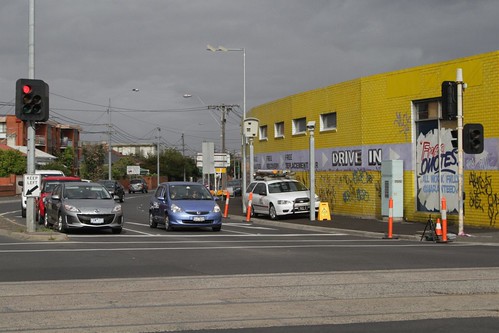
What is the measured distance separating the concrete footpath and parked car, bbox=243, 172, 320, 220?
44 cm

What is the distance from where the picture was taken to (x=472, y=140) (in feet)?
68.2

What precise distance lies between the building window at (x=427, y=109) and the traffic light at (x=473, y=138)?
232 inches

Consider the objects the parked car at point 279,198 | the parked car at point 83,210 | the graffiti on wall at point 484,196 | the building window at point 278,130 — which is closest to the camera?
the parked car at point 83,210

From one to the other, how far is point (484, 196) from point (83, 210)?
1327cm

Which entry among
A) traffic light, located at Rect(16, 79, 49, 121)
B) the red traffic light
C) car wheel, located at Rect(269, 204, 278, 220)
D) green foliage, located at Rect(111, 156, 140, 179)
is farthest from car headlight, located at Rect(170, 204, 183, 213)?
green foliage, located at Rect(111, 156, 140, 179)

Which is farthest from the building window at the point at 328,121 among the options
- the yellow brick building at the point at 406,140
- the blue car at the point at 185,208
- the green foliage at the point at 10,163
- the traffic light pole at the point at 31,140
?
the green foliage at the point at 10,163

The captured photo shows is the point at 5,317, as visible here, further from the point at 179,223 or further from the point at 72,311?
the point at 179,223

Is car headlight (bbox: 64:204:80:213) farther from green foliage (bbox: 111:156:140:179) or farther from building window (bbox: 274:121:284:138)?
green foliage (bbox: 111:156:140:179)

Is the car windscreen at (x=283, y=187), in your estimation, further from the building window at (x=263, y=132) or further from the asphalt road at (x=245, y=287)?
the building window at (x=263, y=132)

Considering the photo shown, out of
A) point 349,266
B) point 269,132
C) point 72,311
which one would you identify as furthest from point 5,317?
point 269,132

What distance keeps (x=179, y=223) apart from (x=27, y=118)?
6218 millimetres

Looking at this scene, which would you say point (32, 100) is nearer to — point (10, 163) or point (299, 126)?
point (299, 126)

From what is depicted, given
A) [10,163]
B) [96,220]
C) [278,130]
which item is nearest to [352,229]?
[96,220]

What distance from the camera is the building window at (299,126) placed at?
3771 cm
